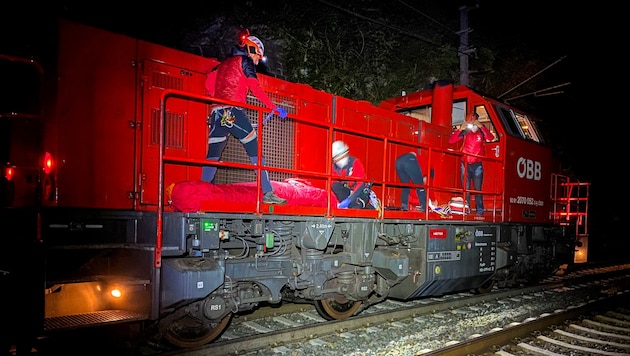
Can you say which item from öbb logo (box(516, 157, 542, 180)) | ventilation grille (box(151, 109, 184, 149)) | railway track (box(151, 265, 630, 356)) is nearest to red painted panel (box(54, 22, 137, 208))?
ventilation grille (box(151, 109, 184, 149))

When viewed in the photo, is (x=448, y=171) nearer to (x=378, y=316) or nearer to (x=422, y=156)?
(x=422, y=156)

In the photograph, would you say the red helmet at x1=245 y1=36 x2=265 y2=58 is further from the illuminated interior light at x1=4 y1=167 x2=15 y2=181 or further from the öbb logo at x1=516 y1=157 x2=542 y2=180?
the öbb logo at x1=516 y1=157 x2=542 y2=180

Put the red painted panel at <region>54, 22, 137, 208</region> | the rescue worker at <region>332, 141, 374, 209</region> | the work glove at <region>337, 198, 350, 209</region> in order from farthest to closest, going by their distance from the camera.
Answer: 1. the rescue worker at <region>332, 141, 374, 209</region>
2. the work glove at <region>337, 198, 350, 209</region>
3. the red painted panel at <region>54, 22, 137, 208</region>

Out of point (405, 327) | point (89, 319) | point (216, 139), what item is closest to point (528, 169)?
point (405, 327)

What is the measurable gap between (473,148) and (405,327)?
3260mm

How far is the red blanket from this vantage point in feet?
13.3

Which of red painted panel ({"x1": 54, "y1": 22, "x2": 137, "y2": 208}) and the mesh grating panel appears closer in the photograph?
the mesh grating panel

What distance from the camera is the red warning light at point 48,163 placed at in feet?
12.2

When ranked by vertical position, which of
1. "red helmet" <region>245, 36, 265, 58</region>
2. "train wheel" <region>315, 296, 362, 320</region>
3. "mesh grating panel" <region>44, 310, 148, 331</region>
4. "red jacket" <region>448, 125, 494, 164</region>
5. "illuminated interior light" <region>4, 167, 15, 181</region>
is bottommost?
"train wheel" <region>315, 296, 362, 320</region>

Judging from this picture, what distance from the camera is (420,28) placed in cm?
1641

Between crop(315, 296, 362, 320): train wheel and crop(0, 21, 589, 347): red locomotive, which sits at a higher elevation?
crop(0, 21, 589, 347): red locomotive

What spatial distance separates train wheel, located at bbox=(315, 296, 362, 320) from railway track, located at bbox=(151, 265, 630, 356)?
14 cm

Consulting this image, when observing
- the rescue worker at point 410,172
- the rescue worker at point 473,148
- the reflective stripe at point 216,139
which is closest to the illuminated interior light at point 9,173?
the reflective stripe at point 216,139

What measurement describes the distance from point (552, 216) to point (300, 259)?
6815mm
